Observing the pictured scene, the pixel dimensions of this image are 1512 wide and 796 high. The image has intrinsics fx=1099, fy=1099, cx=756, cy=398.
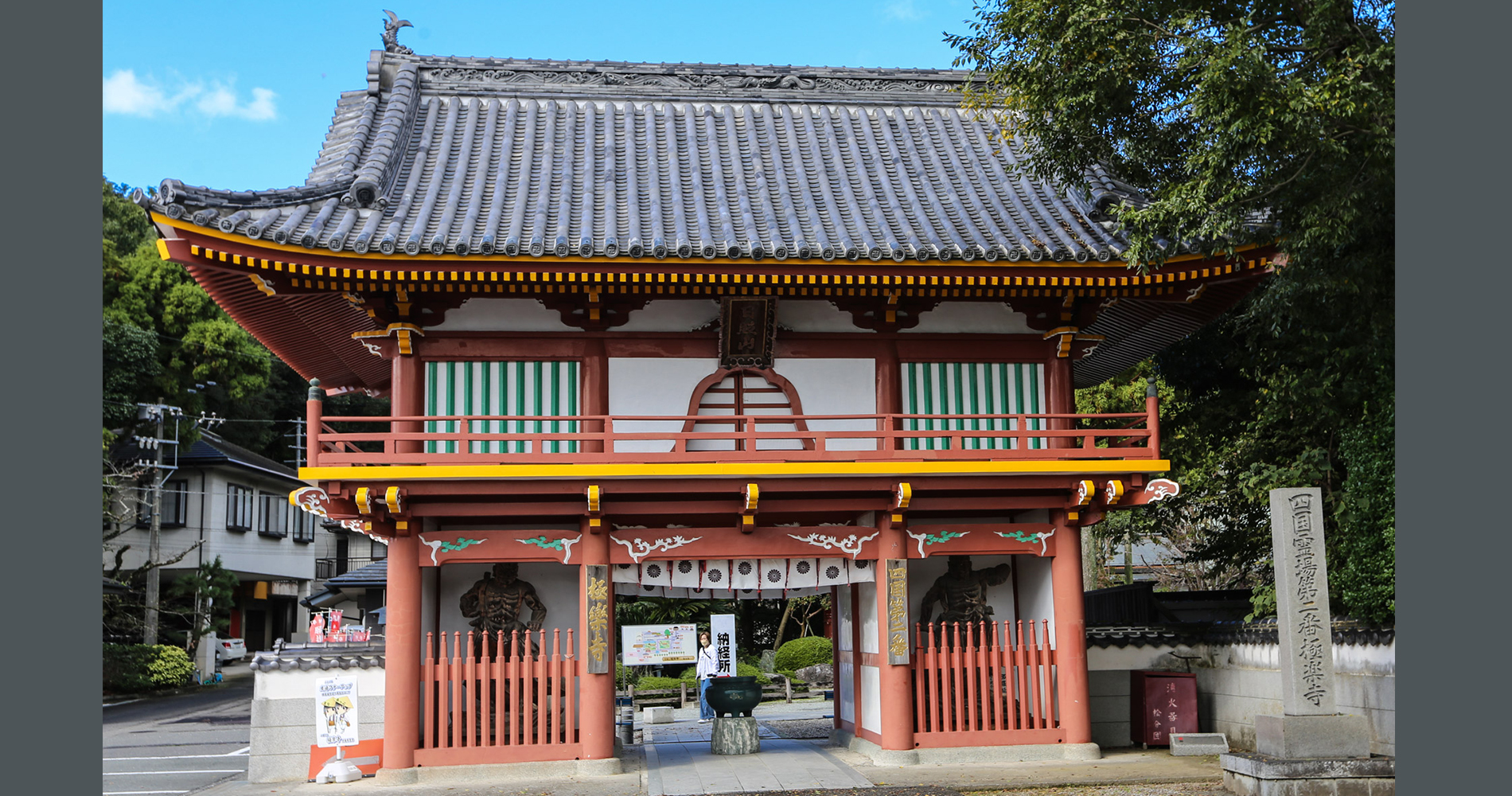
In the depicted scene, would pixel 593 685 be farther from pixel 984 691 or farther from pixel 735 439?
pixel 984 691

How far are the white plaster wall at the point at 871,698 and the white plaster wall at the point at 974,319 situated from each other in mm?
4316

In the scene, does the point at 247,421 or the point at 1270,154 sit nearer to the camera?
the point at 1270,154

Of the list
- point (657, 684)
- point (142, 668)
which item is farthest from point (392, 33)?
point (142, 668)

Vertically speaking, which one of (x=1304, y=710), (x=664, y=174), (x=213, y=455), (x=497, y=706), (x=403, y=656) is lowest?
(x=497, y=706)

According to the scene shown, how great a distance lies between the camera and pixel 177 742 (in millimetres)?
20750

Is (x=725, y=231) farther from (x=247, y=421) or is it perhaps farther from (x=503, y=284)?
(x=247, y=421)

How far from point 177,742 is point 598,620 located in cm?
1282

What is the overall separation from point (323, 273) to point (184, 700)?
24076mm

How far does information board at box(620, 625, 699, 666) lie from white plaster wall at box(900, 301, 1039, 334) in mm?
8888

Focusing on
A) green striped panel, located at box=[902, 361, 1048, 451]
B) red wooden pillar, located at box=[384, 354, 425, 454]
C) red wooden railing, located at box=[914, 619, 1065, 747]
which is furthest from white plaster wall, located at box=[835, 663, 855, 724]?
red wooden pillar, located at box=[384, 354, 425, 454]

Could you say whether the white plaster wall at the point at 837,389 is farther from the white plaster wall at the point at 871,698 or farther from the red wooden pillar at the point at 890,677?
the white plaster wall at the point at 871,698

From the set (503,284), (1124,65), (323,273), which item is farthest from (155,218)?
(1124,65)

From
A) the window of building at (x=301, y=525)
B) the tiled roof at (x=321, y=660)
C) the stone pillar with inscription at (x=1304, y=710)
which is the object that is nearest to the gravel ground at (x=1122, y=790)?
the stone pillar with inscription at (x=1304, y=710)

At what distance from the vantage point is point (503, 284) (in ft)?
39.9
